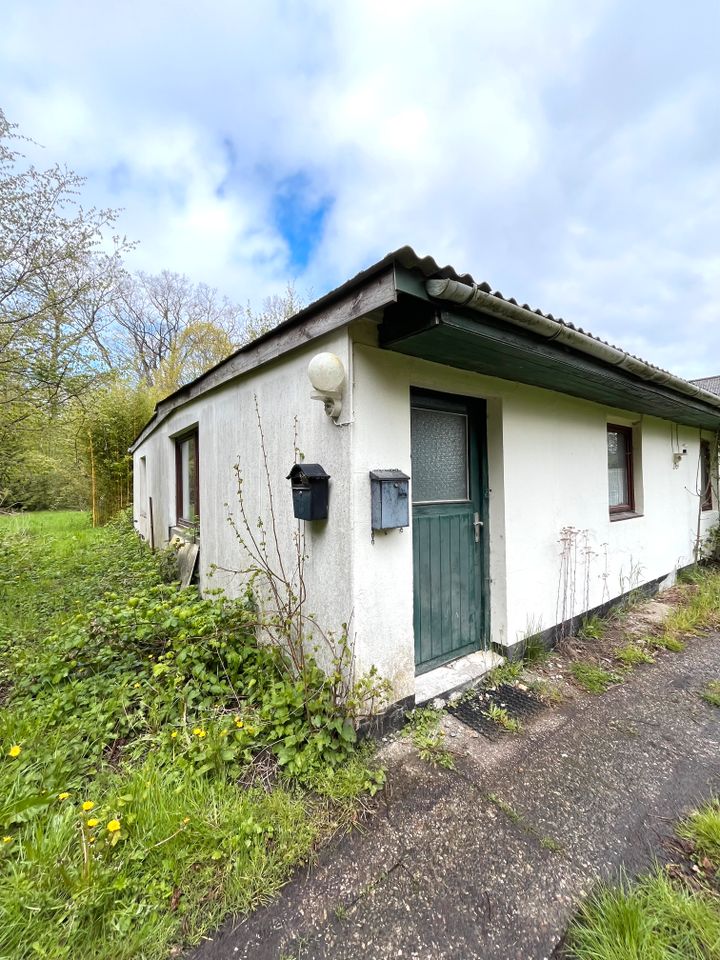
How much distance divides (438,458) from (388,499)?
0.92 meters

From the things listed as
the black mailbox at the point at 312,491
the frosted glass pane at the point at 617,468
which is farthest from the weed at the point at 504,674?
the frosted glass pane at the point at 617,468

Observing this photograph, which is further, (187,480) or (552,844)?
(187,480)

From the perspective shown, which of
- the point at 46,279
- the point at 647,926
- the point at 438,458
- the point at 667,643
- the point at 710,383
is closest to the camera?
the point at 647,926

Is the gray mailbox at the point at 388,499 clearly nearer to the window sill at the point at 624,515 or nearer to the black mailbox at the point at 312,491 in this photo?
the black mailbox at the point at 312,491

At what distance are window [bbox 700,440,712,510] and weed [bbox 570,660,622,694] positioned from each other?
547 centimetres

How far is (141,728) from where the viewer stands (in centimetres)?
232

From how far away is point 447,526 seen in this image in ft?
10.2

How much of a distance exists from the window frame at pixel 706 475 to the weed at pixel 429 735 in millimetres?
7079

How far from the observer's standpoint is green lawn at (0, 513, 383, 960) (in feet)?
4.57

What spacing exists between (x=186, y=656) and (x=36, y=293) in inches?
200

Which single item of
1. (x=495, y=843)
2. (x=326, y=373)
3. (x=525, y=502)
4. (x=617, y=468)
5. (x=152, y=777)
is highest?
(x=326, y=373)

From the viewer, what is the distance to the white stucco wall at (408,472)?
2.36m

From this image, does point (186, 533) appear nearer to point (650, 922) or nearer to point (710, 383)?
point (650, 922)

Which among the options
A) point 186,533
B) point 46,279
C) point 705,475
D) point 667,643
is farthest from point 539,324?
point 705,475
